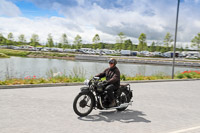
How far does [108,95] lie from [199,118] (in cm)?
287

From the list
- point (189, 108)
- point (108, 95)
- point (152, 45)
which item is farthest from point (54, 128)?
point (152, 45)

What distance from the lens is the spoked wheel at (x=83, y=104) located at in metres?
5.57

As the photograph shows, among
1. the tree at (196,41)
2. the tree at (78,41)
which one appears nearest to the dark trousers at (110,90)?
the tree at (196,41)

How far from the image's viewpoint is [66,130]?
451 cm

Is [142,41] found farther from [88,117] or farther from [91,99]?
[88,117]

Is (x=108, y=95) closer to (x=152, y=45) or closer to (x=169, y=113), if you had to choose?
(x=169, y=113)

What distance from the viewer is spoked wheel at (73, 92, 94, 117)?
18.3ft

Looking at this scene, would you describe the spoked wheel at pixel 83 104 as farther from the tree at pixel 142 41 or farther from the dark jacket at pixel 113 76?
the tree at pixel 142 41

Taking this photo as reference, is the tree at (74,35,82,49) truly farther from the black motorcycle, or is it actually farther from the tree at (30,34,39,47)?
the black motorcycle

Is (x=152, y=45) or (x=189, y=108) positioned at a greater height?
(x=152, y=45)

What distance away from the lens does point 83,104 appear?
5.65 m

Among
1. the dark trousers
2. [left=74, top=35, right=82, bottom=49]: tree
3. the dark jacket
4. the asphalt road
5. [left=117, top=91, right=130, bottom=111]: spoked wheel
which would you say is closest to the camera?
the asphalt road

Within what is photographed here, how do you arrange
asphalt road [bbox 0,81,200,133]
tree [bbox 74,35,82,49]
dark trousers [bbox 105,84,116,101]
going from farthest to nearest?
tree [bbox 74,35,82,49] → dark trousers [bbox 105,84,116,101] → asphalt road [bbox 0,81,200,133]

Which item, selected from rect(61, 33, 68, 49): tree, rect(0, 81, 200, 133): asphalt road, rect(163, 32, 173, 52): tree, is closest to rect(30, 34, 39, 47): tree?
rect(61, 33, 68, 49): tree
